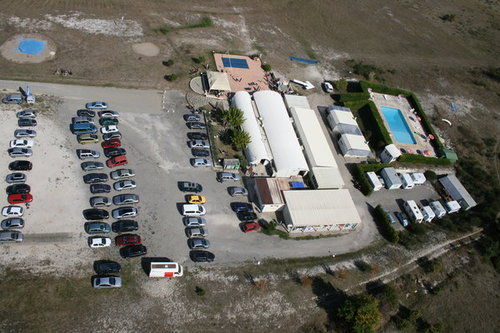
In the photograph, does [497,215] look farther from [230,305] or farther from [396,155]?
[230,305]

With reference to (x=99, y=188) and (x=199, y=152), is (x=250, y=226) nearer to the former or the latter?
(x=199, y=152)

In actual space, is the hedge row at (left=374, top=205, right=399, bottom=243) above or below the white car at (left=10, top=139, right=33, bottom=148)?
below

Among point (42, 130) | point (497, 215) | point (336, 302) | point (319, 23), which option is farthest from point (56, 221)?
point (319, 23)

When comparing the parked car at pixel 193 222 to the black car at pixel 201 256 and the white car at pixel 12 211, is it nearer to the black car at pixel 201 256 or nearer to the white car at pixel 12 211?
the black car at pixel 201 256

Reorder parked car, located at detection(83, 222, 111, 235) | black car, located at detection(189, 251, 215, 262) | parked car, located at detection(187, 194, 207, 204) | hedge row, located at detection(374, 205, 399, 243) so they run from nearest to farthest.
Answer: parked car, located at detection(83, 222, 111, 235) < black car, located at detection(189, 251, 215, 262) < parked car, located at detection(187, 194, 207, 204) < hedge row, located at detection(374, 205, 399, 243)

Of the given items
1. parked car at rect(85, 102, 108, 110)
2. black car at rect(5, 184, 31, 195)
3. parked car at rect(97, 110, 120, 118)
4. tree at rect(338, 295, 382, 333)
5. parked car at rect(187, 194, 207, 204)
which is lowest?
tree at rect(338, 295, 382, 333)

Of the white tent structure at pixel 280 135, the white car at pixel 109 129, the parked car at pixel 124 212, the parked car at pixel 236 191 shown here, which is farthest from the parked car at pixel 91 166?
the white tent structure at pixel 280 135

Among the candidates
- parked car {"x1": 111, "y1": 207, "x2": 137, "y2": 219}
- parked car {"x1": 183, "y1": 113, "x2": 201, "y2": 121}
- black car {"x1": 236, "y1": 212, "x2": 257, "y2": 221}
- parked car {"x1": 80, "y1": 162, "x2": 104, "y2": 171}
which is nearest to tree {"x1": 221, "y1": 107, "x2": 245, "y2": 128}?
parked car {"x1": 183, "y1": 113, "x2": 201, "y2": 121}

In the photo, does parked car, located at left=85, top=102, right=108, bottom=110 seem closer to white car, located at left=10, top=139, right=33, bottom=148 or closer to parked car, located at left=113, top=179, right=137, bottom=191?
white car, located at left=10, top=139, right=33, bottom=148
